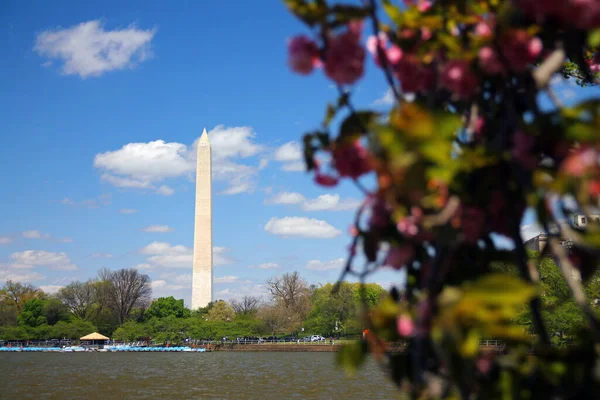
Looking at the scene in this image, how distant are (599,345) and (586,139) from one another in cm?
94

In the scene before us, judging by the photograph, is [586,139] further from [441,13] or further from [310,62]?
[310,62]

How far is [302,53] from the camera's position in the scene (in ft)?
7.36

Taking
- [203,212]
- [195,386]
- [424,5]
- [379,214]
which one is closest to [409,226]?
[379,214]

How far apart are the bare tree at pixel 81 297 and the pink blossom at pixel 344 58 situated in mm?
84849

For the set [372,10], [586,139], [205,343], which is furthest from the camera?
[205,343]

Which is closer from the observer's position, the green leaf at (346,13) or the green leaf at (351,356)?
the green leaf at (351,356)

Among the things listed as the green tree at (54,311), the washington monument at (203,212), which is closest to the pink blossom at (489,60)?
the washington monument at (203,212)

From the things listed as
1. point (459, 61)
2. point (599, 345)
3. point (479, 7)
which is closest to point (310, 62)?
point (459, 61)

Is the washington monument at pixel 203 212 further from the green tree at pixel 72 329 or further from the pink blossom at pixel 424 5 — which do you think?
the pink blossom at pixel 424 5

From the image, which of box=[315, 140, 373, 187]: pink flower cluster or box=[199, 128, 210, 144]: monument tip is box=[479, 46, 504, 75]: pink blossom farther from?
box=[199, 128, 210, 144]: monument tip

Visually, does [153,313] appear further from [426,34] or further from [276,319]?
[426,34]

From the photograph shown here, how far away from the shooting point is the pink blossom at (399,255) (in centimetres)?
223

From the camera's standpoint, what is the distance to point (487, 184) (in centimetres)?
217

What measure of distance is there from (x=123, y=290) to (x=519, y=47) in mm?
85183
